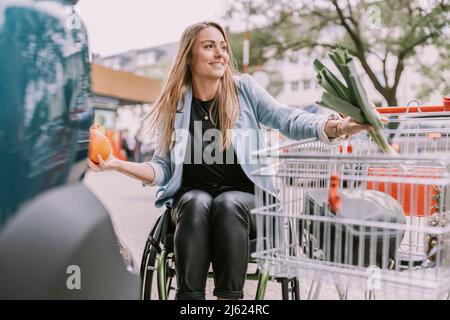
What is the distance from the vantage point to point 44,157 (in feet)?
4.14

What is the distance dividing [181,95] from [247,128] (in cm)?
35

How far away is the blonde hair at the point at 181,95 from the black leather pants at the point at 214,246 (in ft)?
1.40

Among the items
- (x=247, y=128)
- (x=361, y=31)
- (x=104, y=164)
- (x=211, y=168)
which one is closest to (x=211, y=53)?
(x=247, y=128)

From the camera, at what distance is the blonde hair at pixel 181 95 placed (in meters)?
2.19

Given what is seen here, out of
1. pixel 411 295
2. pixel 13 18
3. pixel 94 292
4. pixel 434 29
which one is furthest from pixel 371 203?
pixel 434 29

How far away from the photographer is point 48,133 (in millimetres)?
1257

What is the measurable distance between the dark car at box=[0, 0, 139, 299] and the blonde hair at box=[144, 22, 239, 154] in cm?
90

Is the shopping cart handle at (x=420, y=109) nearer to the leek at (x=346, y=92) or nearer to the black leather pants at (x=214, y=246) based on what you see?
the leek at (x=346, y=92)

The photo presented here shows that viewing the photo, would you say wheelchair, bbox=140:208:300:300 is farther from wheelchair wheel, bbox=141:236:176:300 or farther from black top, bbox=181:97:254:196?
black top, bbox=181:97:254:196

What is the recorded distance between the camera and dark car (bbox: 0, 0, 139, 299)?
121cm

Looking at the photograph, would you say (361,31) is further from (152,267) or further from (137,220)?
(152,267)

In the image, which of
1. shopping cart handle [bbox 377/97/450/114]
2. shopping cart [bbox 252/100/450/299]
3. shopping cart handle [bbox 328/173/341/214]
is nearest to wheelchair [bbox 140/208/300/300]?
shopping cart [bbox 252/100/450/299]
